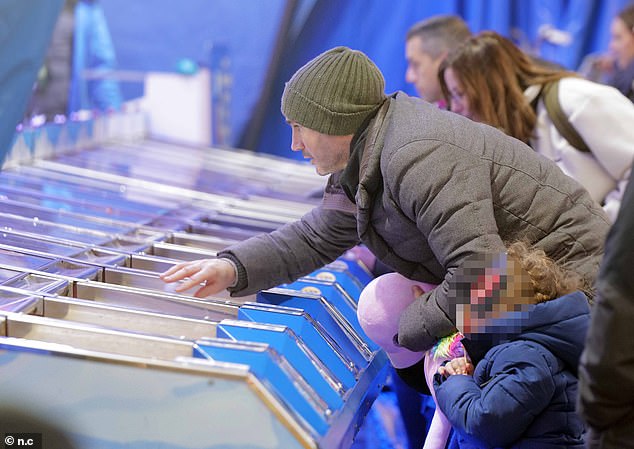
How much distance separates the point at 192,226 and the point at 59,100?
3458 mm

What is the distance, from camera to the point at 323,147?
1799mm

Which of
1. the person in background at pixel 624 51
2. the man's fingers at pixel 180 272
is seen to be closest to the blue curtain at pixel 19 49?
the man's fingers at pixel 180 272

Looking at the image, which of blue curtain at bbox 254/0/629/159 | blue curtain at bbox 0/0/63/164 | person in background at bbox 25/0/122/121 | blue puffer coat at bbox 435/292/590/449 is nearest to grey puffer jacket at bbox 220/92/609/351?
blue puffer coat at bbox 435/292/590/449

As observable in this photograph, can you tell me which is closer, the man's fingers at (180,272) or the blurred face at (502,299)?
the blurred face at (502,299)

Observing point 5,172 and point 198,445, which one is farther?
point 5,172

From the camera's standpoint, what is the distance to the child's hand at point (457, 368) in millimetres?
1636

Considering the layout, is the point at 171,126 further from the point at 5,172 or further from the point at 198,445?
the point at 198,445

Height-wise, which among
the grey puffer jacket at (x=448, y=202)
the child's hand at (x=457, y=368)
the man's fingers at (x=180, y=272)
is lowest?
the child's hand at (x=457, y=368)

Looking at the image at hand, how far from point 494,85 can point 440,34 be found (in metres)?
0.96

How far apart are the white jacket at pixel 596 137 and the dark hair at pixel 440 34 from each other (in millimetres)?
852

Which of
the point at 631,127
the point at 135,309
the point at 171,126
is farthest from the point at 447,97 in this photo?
the point at 171,126

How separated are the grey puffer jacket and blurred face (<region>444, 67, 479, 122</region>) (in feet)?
3.04

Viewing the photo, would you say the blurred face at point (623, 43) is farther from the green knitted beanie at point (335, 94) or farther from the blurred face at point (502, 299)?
the blurred face at point (502, 299)

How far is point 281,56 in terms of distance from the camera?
21.0ft
